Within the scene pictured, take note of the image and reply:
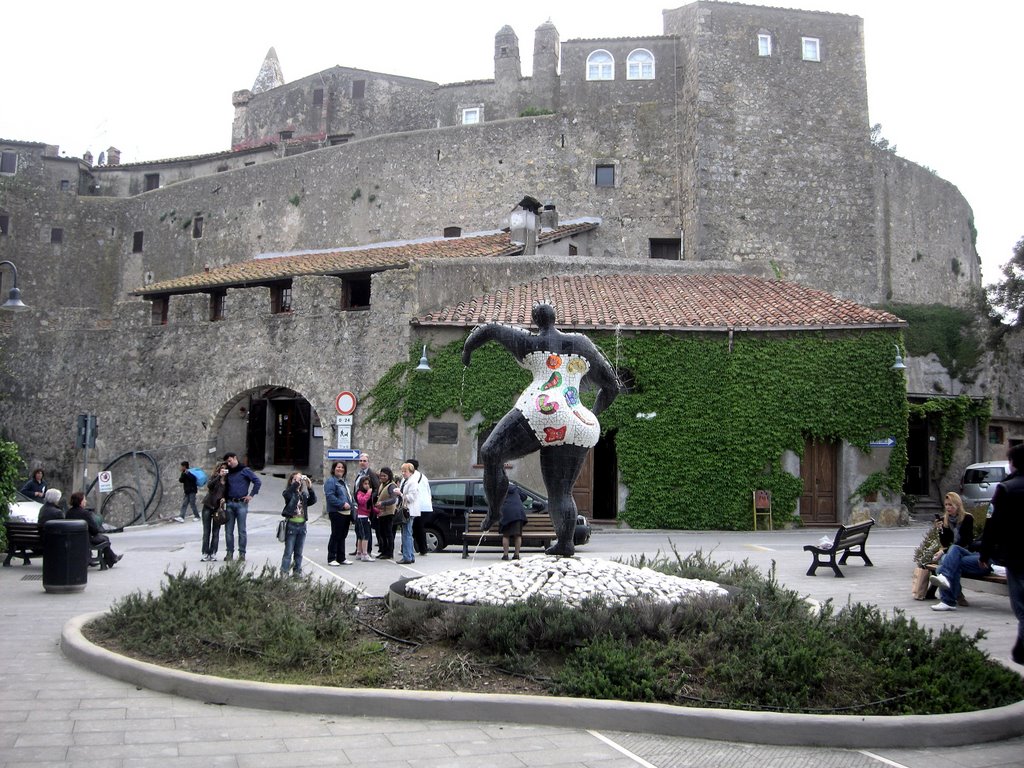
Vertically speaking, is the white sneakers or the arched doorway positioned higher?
the arched doorway

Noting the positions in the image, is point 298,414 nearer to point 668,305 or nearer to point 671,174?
point 668,305

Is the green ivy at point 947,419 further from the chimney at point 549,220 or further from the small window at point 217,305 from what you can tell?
the small window at point 217,305

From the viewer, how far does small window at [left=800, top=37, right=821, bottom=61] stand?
3300 centimetres

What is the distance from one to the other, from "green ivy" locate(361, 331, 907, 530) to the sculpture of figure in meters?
12.8

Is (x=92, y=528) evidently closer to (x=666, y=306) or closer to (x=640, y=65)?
(x=666, y=306)

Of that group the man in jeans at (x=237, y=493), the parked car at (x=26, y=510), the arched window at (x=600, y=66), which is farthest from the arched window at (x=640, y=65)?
the parked car at (x=26, y=510)

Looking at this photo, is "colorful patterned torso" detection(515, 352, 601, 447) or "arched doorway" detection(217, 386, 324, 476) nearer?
"colorful patterned torso" detection(515, 352, 601, 447)

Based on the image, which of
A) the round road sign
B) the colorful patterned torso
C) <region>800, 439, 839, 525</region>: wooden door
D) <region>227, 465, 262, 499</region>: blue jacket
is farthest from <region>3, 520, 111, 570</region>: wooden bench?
<region>800, 439, 839, 525</region>: wooden door

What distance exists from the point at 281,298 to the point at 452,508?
41.3 ft

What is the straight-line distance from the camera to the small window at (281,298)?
2712cm

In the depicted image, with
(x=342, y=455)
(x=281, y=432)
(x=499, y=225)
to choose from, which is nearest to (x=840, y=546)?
(x=342, y=455)

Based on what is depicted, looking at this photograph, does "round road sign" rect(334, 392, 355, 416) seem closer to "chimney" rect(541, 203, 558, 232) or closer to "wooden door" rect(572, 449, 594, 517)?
"wooden door" rect(572, 449, 594, 517)

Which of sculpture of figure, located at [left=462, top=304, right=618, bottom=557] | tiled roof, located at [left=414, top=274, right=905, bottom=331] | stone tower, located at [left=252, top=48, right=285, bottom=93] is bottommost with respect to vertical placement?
sculpture of figure, located at [left=462, top=304, right=618, bottom=557]

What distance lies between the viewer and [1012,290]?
2988cm
